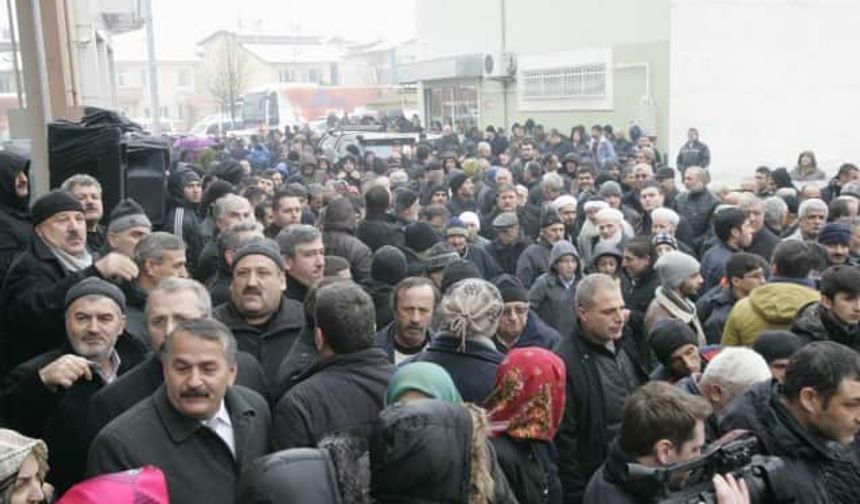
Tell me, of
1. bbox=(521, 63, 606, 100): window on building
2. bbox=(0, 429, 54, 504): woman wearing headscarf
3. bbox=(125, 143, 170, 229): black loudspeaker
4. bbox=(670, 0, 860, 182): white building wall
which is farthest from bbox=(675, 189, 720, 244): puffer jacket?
bbox=(521, 63, 606, 100): window on building

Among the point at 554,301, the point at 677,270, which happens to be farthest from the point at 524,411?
the point at 554,301

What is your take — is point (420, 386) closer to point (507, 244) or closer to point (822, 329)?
point (822, 329)

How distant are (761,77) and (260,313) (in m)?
20.7

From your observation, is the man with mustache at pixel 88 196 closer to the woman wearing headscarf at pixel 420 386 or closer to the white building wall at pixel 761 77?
the woman wearing headscarf at pixel 420 386

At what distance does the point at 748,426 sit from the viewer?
11.8 ft

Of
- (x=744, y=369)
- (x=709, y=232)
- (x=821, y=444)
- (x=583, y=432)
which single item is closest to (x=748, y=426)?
(x=821, y=444)

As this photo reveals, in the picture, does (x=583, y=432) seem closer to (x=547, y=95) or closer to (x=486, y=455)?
(x=486, y=455)

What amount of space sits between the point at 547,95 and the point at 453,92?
579 cm

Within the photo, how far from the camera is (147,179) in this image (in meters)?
8.20

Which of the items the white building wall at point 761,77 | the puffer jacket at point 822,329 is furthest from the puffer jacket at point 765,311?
the white building wall at point 761,77

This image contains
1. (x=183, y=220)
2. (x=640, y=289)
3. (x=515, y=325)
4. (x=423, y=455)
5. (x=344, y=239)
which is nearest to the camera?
(x=423, y=455)

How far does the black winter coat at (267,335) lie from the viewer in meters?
4.74

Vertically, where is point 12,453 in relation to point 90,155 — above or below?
below

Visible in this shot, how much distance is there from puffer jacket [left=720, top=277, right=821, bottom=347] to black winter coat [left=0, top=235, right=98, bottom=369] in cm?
372
